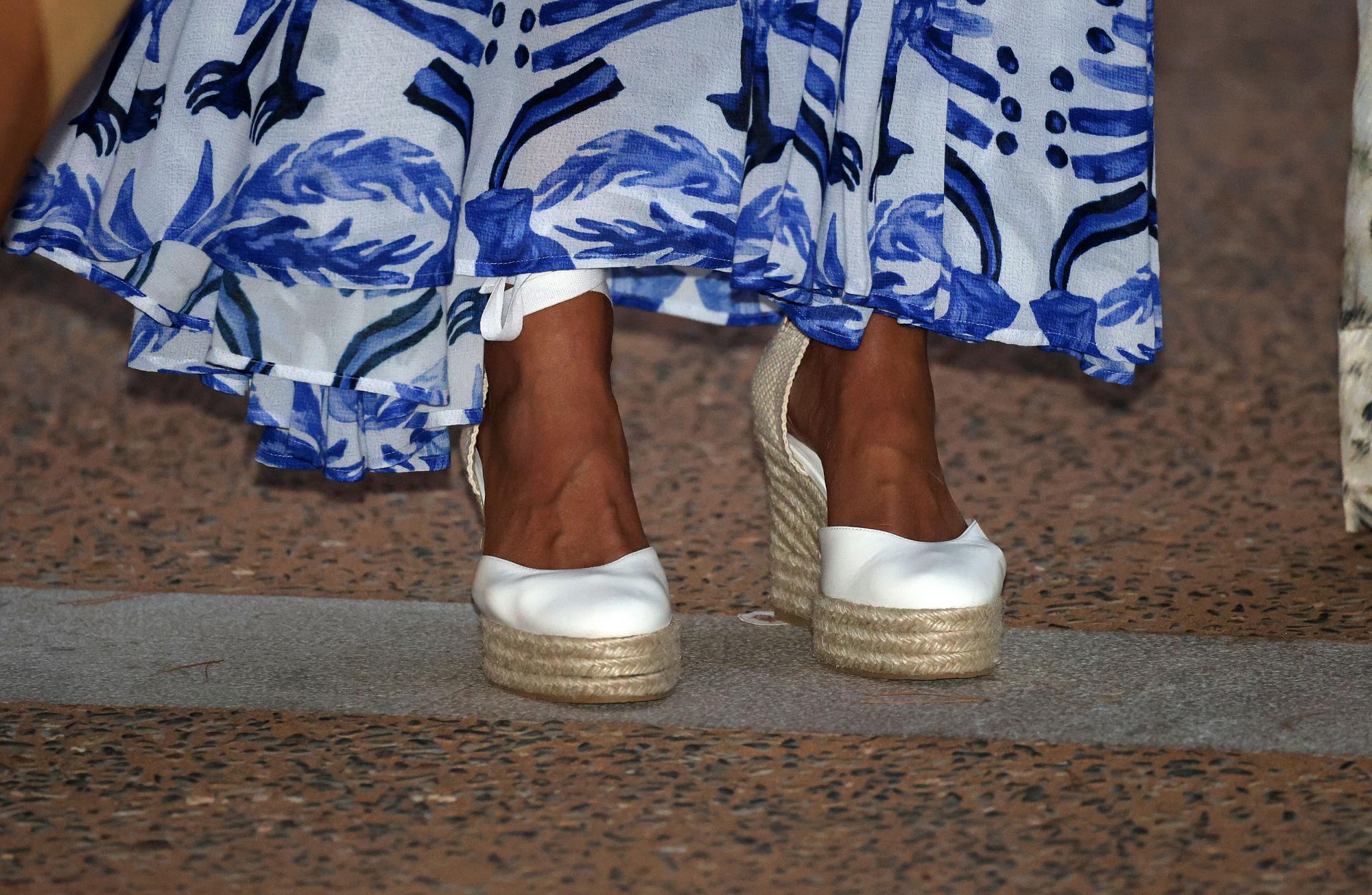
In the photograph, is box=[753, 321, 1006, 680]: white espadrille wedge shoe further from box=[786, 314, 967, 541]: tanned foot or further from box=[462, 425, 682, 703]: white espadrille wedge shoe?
box=[462, 425, 682, 703]: white espadrille wedge shoe

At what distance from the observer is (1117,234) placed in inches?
40.9

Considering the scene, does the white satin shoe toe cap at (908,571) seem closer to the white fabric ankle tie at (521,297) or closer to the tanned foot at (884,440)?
the tanned foot at (884,440)

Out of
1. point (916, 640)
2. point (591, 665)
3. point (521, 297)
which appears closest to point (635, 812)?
point (591, 665)

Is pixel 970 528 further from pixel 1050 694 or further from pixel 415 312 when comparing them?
pixel 415 312

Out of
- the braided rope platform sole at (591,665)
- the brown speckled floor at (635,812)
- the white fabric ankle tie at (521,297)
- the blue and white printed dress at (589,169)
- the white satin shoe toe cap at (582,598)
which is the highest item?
the blue and white printed dress at (589,169)

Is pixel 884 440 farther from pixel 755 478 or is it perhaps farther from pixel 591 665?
pixel 755 478

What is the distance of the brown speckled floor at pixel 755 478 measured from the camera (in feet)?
4.16

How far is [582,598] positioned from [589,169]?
28 cm

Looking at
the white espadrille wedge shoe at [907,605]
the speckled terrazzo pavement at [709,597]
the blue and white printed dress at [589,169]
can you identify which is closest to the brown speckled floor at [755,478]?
the speckled terrazzo pavement at [709,597]

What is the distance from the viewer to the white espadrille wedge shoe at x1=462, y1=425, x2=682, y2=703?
0.94 m

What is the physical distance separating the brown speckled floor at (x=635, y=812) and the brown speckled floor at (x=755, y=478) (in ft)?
1.04

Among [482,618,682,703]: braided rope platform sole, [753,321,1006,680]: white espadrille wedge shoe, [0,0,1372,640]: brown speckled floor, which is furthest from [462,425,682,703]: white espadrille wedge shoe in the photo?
[0,0,1372,640]: brown speckled floor

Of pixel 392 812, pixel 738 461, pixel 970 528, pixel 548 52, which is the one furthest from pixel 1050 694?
pixel 738 461

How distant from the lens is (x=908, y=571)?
A: 98 centimetres
